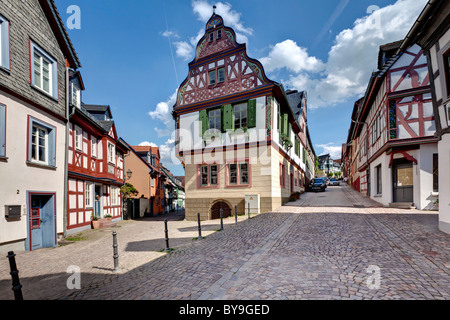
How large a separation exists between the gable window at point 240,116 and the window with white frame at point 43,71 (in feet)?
31.6

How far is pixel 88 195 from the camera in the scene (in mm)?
14531

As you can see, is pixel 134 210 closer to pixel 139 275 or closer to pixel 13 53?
pixel 13 53

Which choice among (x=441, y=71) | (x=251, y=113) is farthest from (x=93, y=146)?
(x=441, y=71)

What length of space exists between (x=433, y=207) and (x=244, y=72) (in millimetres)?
12539

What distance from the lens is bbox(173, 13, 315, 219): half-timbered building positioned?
48.6 ft

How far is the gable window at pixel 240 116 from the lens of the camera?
15.6 metres

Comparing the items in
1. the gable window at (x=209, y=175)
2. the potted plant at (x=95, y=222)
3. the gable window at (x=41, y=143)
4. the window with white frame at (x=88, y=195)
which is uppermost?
the gable window at (x=41, y=143)

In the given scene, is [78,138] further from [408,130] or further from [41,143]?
[408,130]

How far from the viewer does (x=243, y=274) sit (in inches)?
191

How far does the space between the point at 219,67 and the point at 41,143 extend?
36.6 ft

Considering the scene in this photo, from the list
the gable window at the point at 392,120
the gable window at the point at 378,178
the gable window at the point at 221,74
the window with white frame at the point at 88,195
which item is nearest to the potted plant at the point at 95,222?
the window with white frame at the point at 88,195

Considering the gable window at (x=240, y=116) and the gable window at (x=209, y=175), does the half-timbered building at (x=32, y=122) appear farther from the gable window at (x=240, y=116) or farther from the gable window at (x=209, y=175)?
the gable window at (x=240, y=116)

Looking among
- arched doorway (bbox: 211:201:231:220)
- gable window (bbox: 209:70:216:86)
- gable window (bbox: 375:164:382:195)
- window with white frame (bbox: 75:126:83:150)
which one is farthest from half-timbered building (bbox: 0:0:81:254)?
gable window (bbox: 375:164:382:195)

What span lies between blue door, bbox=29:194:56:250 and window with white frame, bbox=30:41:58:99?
14.2ft
